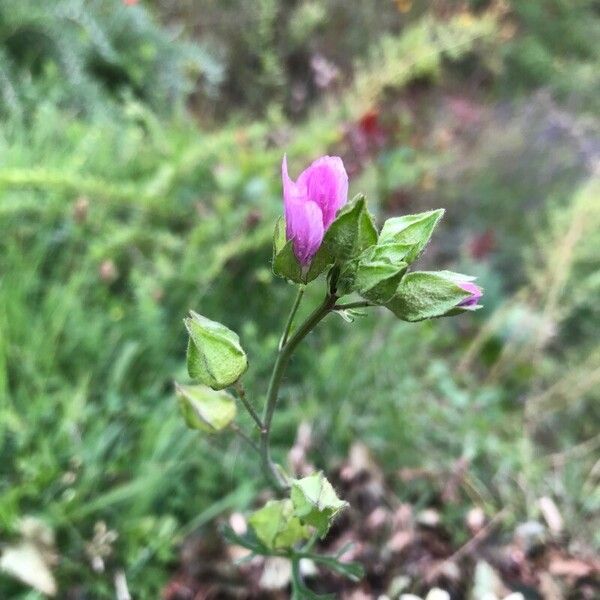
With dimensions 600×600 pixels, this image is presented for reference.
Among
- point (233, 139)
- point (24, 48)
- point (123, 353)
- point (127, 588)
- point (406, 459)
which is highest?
point (24, 48)

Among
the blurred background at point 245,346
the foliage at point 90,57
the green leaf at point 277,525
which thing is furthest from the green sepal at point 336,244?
the foliage at point 90,57

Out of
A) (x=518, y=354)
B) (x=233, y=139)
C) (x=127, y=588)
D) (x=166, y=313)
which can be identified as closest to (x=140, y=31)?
(x=233, y=139)

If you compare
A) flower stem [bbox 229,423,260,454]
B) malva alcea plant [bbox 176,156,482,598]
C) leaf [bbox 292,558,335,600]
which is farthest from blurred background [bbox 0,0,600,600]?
malva alcea plant [bbox 176,156,482,598]

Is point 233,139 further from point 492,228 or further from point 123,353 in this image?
point 492,228

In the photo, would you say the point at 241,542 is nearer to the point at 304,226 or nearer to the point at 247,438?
the point at 247,438

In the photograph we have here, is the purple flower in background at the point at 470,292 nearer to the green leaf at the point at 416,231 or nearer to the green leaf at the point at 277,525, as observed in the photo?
the green leaf at the point at 416,231

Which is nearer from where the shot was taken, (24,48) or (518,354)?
(518,354)

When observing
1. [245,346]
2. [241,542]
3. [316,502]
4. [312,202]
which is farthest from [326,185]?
[245,346]
